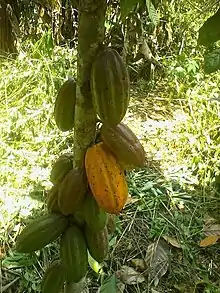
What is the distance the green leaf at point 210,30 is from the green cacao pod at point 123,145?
19 cm

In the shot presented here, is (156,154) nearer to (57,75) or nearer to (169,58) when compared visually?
(57,75)

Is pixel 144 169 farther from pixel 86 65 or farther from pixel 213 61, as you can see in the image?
pixel 86 65

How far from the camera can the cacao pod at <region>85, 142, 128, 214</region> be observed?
869 mm

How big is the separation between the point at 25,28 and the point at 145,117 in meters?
0.81

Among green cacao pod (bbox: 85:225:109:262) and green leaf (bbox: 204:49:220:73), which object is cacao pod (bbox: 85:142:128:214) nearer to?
green cacao pod (bbox: 85:225:109:262)

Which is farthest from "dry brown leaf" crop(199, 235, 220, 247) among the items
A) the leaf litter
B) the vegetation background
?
the leaf litter

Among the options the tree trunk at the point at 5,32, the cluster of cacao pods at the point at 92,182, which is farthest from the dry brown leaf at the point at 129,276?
the tree trunk at the point at 5,32

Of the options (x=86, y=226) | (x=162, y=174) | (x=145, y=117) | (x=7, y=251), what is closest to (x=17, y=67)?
(x=145, y=117)

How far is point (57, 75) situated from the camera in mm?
2633

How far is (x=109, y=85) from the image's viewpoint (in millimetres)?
799

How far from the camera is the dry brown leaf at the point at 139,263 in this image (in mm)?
1856

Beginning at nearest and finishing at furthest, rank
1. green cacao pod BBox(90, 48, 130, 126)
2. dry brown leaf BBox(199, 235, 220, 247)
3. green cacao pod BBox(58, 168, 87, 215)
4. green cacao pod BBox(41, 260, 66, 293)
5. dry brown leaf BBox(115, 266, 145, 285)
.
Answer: green cacao pod BBox(90, 48, 130, 126) < green cacao pod BBox(58, 168, 87, 215) < green cacao pod BBox(41, 260, 66, 293) < dry brown leaf BBox(115, 266, 145, 285) < dry brown leaf BBox(199, 235, 220, 247)

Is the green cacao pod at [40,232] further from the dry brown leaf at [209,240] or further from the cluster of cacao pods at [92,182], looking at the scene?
the dry brown leaf at [209,240]

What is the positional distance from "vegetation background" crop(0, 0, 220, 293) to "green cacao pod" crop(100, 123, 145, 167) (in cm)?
24
